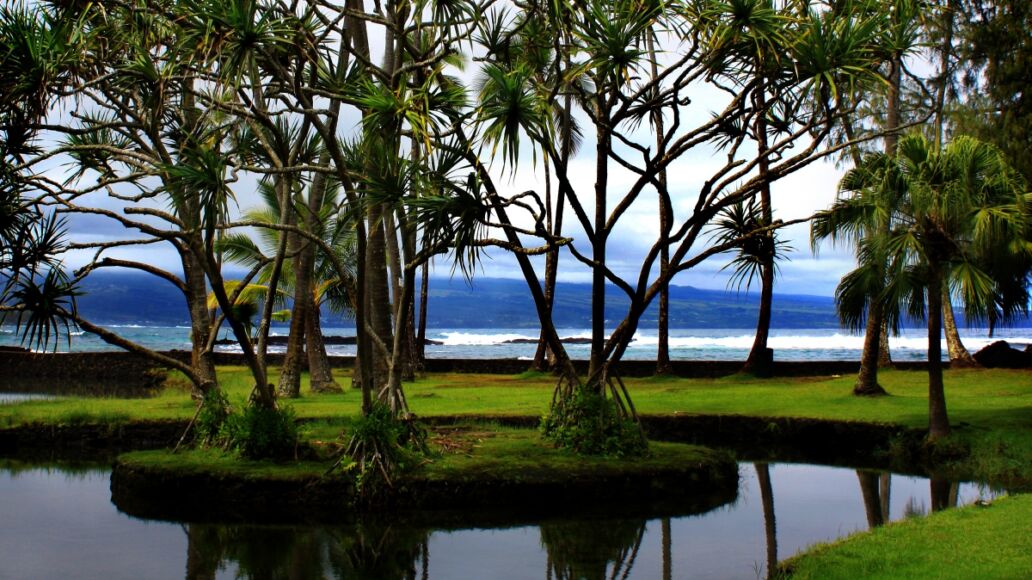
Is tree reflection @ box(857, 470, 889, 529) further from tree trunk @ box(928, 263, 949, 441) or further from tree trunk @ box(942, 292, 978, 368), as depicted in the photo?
tree trunk @ box(942, 292, 978, 368)

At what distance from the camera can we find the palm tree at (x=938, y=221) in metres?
13.3

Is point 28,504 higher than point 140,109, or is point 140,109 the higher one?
point 140,109

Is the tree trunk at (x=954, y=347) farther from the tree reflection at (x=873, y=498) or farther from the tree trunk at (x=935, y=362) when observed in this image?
the tree reflection at (x=873, y=498)

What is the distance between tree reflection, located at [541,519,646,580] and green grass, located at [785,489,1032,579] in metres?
1.57

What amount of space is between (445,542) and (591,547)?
1.36 metres

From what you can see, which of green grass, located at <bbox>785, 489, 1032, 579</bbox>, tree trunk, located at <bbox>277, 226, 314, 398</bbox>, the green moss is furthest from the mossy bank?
tree trunk, located at <bbox>277, 226, 314, 398</bbox>

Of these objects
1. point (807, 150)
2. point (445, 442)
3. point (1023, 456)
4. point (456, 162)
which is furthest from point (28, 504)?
point (1023, 456)

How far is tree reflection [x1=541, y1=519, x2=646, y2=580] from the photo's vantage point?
859 cm

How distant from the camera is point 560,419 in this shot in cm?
1296

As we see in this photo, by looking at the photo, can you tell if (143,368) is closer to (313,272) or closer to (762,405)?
(313,272)

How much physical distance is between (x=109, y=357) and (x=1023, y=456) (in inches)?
1162

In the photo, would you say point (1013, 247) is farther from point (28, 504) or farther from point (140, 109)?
point (28, 504)

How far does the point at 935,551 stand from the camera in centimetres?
798

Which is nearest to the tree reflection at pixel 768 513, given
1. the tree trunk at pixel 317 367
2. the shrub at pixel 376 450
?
the shrub at pixel 376 450
